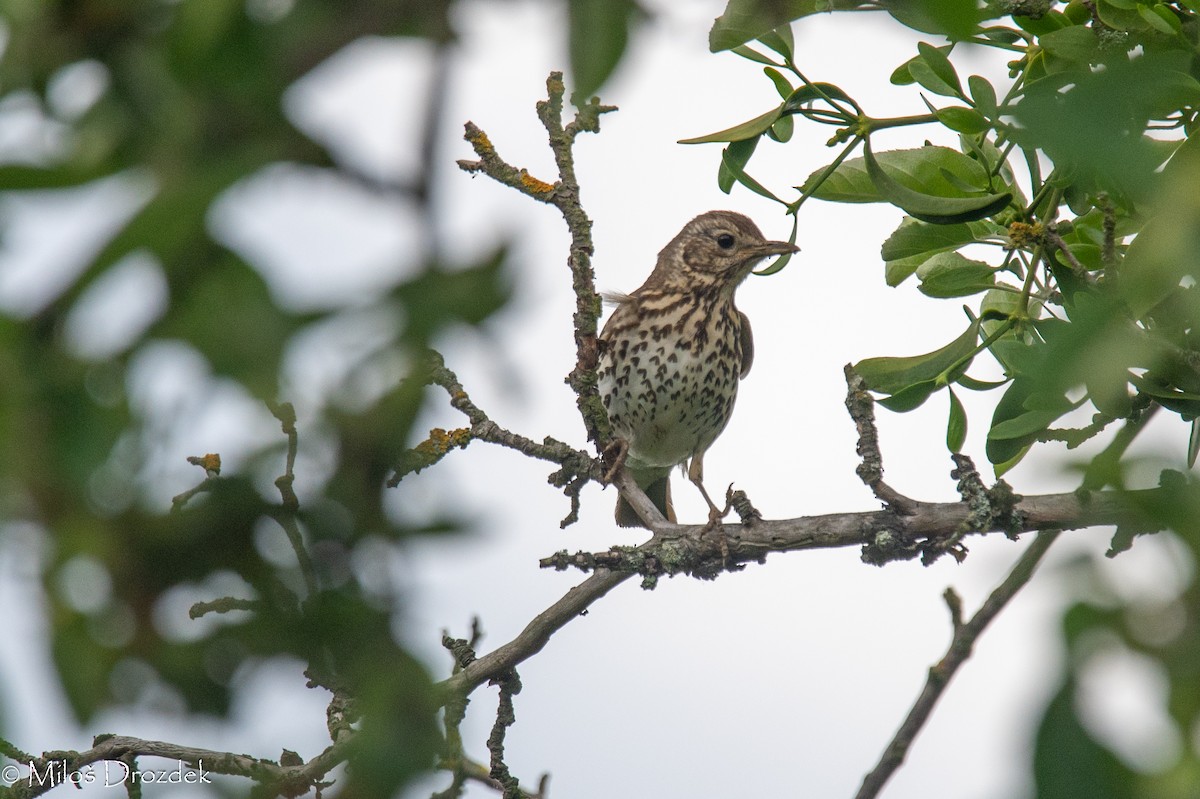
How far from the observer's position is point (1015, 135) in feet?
2.51

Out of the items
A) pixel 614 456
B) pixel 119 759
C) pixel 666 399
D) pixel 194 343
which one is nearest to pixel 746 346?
pixel 666 399

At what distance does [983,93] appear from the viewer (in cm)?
233

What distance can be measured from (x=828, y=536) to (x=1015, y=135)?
200 centimetres

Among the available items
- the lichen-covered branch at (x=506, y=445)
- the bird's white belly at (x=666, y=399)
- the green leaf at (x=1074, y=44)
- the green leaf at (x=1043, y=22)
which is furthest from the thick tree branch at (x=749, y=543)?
A: the bird's white belly at (x=666, y=399)

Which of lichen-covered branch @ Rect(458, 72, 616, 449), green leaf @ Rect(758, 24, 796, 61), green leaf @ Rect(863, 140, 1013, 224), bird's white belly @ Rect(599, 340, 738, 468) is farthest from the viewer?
bird's white belly @ Rect(599, 340, 738, 468)

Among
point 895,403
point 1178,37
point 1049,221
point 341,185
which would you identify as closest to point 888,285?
point 895,403

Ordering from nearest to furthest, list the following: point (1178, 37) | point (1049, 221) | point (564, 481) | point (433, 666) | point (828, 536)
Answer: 1. point (433, 666)
2. point (1178, 37)
3. point (1049, 221)
4. point (828, 536)
5. point (564, 481)

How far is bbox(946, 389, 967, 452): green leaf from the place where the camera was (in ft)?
9.09

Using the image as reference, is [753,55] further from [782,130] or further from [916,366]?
[916,366]

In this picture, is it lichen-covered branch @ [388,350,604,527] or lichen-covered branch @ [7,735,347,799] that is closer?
lichen-covered branch @ [7,735,347,799]

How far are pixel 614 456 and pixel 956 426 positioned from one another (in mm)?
970

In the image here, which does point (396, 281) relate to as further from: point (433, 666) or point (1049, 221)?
point (1049, 221)

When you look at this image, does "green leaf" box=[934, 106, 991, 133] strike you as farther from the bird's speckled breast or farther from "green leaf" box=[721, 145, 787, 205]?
the bird's speckled breast

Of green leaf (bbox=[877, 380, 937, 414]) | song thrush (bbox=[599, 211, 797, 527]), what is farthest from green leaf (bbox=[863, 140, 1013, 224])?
song thrush (bbox=[599, 211, 797, 527])
